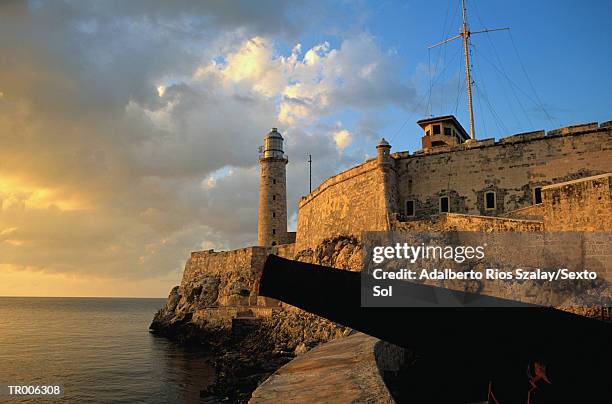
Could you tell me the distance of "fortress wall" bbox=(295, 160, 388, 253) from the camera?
78.8 ft

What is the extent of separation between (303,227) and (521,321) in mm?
30973

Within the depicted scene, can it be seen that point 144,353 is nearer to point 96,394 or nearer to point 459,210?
point 96,394

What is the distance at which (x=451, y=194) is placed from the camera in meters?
22.4

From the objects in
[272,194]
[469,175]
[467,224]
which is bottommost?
[467,224]

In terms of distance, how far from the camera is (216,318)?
3409 centimetres

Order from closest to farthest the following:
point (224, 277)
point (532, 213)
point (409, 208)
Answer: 1. point (532, 213)
2. point (409, 208)
3. point (224, 277)

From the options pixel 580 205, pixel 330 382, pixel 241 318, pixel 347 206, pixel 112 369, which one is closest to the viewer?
pixel 330 382

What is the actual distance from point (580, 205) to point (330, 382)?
11.2m

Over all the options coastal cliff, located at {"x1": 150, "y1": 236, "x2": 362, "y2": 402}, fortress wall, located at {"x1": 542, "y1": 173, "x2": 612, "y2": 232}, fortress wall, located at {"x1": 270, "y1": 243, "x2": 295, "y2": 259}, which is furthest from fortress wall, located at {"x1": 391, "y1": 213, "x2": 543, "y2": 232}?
fortress wall, located at {"x1": 270, "y1": 243, "x2": 295, "y2": 259}

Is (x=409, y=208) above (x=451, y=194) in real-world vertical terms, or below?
below

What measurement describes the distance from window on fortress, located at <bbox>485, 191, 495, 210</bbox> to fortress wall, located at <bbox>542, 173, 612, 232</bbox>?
26.9 ft

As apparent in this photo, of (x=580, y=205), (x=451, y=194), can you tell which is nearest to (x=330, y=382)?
(x=580, y=205)

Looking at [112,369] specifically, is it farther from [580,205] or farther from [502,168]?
[580,205]

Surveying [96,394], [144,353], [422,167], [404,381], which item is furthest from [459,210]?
[144,353]
